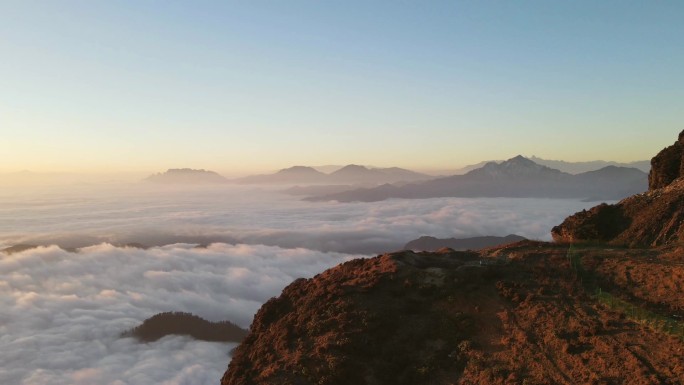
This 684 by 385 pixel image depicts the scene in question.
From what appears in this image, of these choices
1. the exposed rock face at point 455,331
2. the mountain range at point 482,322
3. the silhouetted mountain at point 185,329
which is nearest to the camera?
the exposed rock face at point 455,331

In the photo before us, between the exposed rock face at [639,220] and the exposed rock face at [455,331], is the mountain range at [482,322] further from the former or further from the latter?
the exposed rock face at [639,220]

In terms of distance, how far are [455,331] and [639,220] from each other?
725 inches

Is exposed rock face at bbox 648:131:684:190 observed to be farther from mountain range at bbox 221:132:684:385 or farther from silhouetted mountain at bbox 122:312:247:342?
silhouetted mountain at bbox 122:312:247:342

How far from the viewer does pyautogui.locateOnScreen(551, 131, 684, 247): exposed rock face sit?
25547 mm

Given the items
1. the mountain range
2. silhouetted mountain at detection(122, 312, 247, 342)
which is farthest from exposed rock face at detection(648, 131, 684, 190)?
silhouetted mountain at detection(122, 312, 247, 342)

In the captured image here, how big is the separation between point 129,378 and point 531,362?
12304cm

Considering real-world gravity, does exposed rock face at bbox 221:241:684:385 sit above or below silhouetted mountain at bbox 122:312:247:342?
above

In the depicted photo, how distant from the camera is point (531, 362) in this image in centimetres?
1489

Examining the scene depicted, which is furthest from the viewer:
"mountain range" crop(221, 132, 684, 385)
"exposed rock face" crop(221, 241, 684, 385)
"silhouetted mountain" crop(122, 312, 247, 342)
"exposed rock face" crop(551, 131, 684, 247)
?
"silhouetted mountain" crop(122, 312, 247, 342)

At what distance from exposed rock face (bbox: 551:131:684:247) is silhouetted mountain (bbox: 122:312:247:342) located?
489 feet

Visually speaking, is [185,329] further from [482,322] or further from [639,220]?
[482,322]

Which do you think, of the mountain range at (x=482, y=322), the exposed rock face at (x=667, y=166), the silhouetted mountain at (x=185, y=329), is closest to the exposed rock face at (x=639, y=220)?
the exposed rock face at (x=667, y=166)

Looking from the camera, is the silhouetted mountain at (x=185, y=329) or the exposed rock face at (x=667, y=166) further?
the silhouetted mountain at (x=185, y=329)

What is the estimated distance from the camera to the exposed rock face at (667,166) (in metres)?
33.2
